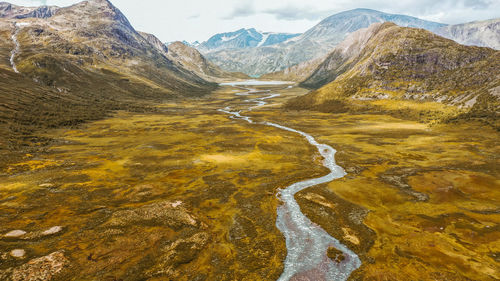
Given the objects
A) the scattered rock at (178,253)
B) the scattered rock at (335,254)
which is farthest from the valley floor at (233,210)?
the scattered rock at (335,254)

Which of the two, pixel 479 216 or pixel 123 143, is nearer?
pixel 479 216

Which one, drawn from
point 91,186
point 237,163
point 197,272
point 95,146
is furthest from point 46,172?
point 197,272

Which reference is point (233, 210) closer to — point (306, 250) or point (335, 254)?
point (306, 250)

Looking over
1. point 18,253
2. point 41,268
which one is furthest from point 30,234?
point 41,268

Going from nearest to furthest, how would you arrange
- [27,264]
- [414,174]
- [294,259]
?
[27,264]
[294,259]
[414,174]

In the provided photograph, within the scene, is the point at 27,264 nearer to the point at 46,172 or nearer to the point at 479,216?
the point at 46,172

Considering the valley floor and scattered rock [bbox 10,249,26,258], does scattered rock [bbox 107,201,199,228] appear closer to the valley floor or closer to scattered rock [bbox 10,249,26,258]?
the valley floor
